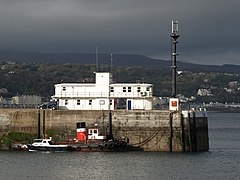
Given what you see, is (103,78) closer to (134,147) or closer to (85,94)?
(85,94)

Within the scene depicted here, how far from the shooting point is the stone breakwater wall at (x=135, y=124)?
253 ft

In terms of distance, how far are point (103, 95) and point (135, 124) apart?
23.6 feet

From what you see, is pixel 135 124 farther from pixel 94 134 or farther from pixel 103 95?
pixel 103 95

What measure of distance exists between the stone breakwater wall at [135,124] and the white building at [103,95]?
4292 millimetres

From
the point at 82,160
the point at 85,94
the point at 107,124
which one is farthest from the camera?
the point at 85,94

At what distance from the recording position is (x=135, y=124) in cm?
7756

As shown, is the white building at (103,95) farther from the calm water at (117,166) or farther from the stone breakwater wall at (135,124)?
the calm water at (117,166)

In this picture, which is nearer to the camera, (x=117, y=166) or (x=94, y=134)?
(x=117, y=166)

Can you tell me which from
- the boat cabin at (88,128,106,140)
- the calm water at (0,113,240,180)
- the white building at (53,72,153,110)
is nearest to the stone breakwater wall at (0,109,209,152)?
the boat cabin at (88,128,106,140)

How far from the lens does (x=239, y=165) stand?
247 feet

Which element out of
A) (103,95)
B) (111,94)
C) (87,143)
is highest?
(111,94)

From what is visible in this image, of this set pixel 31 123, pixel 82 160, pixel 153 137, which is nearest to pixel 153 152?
pixel 153 137

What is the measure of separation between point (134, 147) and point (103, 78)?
9987 mm

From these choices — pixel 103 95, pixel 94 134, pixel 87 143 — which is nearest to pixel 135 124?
pixel 94 134
